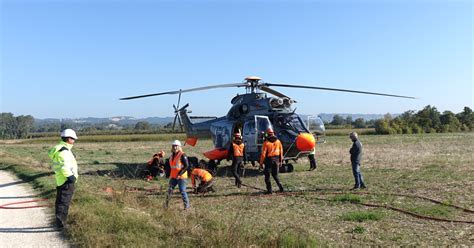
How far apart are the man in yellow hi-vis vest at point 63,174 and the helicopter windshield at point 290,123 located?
945 centimetres

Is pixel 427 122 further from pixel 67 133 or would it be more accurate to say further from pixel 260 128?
pixel 67 133

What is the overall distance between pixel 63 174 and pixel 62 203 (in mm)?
541

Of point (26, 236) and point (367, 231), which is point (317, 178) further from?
point (26, 236)

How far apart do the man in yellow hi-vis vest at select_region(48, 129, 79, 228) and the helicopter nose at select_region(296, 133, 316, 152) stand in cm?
871

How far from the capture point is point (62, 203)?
768 cm

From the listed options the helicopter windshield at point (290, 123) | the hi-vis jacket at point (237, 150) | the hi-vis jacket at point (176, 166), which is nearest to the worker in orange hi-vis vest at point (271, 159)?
the hi-vis jacket at point (237, 150)

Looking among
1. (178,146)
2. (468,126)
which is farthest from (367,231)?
(468,126)

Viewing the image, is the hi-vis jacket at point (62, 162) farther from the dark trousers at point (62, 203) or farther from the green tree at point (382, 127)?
the green tree at point (382, 127)

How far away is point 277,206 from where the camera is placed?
1010 cm

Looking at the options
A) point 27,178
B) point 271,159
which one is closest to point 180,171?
point 271,159

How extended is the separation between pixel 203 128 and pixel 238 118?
3.00 metres

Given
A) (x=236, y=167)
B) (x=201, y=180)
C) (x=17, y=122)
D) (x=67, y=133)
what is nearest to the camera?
(x=67, y=133)

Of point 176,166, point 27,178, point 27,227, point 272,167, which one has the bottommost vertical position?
point 27,178

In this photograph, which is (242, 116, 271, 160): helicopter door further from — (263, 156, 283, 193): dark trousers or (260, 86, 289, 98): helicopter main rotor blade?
(263, 156, 283, 193): dark trousers
